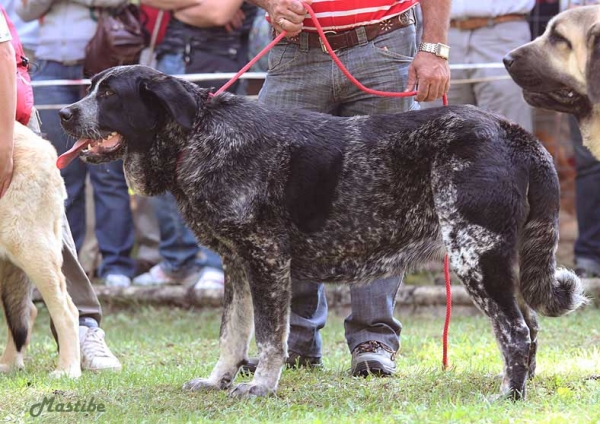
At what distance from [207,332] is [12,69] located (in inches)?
124

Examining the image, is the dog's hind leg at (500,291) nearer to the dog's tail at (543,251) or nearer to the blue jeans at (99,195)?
the dog's tail at (543,251)

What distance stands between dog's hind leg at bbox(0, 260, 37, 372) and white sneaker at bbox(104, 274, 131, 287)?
2.71 m

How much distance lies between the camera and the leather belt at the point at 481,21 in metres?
8.42

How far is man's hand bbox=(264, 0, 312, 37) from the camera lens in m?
5.20

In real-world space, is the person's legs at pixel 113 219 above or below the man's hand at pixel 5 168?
below

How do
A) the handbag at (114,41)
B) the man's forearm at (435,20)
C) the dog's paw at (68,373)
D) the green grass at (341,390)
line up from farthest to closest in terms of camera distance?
the handbag at (114,41) < the dog's paw at (68,373) < the man's forearm at (435,20) < the green grass at (341,390)

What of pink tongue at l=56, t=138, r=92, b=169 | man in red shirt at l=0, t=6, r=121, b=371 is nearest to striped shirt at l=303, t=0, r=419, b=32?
pink tongue at l=56, t=138, r=92, b=169

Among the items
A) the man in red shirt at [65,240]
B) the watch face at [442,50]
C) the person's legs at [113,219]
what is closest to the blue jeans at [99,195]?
the person's legs at [113,219]

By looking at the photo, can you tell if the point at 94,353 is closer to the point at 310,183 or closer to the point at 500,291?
the point at 310,183

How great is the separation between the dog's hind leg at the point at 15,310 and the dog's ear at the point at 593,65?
3.40 meters

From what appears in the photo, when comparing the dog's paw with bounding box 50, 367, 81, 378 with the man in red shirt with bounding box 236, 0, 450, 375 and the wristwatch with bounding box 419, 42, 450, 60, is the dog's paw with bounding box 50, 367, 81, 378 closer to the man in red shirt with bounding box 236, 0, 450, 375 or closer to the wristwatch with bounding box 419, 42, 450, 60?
the man in red shirt with bounding box 236, 0, 450, 375

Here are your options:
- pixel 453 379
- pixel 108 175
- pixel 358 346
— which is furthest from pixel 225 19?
pixel 453 379

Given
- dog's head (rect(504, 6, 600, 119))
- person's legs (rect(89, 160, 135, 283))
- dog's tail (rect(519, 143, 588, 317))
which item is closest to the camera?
dog's tail (rect(519, 143, 588, 317))

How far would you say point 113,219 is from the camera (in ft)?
29.0
